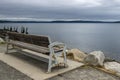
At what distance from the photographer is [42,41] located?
19.0 feet

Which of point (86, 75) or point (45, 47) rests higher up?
point (45, 47)

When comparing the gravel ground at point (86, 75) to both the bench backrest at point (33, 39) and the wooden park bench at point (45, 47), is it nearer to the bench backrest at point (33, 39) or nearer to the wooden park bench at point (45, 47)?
the wooden park bench at point (45, 47)

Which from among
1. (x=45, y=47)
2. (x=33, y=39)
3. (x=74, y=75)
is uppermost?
(x=33, y=39)

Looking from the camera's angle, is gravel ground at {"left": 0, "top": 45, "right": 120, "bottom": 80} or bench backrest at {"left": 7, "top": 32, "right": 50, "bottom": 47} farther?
bench backrest at {"left": 7, "top": 32, "right": 50, "bottom": 47}

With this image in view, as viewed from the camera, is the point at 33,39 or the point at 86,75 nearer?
the point at 86,75

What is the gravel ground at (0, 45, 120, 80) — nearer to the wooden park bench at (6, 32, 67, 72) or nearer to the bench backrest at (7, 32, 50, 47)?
the wooden park bench at (6, 32, 67, 72)

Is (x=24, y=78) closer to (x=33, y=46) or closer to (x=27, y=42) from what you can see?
(x=33, y=46)

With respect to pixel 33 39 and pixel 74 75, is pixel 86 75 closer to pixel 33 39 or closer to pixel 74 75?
pixel 74 75

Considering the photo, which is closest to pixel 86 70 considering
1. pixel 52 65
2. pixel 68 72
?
pixel 68 72

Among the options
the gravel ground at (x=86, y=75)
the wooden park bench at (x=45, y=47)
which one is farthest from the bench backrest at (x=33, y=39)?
the gravel ground at (x=86, y=75)

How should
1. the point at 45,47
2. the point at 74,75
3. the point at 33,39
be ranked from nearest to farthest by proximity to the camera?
the point at 74,75
the point at 45,47
the point at 33,39

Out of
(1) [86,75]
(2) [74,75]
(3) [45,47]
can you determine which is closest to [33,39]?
(3) [45,47]

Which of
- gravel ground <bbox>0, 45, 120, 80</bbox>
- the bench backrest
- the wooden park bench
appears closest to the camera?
gravel ground <bbox>0, 45, 120, 80</bbox>

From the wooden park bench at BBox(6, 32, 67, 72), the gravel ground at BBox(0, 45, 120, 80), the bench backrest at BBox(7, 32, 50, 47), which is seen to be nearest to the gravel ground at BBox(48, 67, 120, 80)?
the gravel ground at BBox(0, 45, 120, 80)
